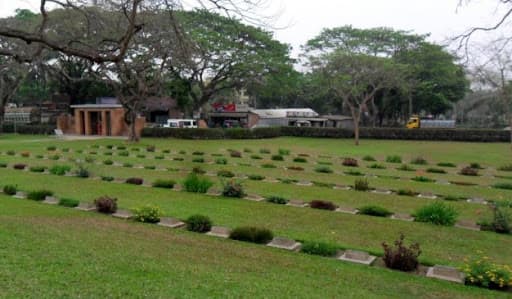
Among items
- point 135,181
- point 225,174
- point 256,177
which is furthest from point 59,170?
point 256,177

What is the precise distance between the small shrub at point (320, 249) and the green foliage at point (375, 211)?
8.69ft

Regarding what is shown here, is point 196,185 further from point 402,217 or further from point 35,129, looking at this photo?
point 35,129

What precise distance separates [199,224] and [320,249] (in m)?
2.06

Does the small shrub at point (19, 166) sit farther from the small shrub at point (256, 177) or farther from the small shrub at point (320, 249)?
the small shrub at point (320, 249)

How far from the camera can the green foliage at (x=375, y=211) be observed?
833 cm

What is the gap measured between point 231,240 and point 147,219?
5.96 ft

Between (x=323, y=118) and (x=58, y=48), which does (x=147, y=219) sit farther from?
(x=323, y=118)

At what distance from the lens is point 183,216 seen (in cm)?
773

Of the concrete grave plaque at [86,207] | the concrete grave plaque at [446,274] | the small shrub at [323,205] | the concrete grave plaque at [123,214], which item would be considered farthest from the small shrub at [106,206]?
the concrete grave plaque at [446,274]

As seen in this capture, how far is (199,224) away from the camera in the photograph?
6.89 meters

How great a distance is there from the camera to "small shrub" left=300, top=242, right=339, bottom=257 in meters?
5.81

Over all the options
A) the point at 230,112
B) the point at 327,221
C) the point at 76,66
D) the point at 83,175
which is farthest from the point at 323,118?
the point at 327,221

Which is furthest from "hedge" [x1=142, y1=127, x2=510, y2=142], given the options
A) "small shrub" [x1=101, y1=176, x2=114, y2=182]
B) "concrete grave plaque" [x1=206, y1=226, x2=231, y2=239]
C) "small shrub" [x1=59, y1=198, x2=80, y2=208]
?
"concrete grave plaque" [x1=206, y1=226, x2=231, y2=239]

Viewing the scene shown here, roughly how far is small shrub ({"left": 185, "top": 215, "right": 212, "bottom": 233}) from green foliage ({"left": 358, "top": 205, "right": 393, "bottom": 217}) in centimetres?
321
